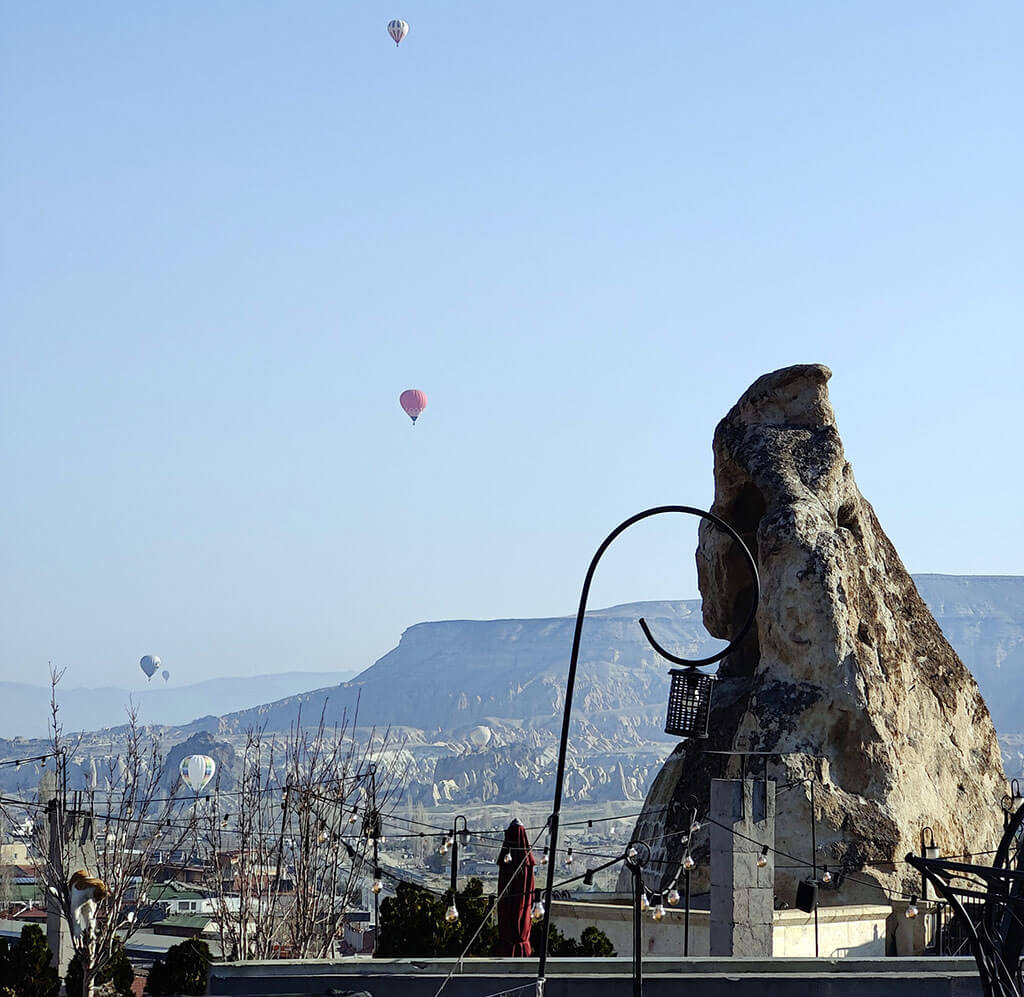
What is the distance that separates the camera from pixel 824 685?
47.2 m

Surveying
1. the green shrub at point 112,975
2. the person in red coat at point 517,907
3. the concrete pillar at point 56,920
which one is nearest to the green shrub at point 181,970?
the green shrub at point 112,975

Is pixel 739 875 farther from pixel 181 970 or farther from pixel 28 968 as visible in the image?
pixel 28 968

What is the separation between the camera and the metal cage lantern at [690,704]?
18.1 m

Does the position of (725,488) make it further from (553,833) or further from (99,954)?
(553,833)

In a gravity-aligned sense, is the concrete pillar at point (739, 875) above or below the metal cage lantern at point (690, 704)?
below

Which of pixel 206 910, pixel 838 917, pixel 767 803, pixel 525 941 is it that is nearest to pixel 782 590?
pixel 838 917

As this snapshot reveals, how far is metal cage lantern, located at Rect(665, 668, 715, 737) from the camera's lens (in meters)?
18.1

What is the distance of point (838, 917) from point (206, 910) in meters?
67.7

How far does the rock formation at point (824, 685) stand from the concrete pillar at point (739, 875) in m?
13.2

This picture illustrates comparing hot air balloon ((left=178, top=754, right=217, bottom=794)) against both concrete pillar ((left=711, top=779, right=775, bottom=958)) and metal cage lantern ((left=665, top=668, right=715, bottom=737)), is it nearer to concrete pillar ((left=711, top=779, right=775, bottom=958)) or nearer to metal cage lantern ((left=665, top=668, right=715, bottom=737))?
concrete pillar ((left=711, top=779, right=775, bottom=958))

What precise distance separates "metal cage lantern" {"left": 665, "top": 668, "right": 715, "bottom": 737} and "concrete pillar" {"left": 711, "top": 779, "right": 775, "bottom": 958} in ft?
37.7

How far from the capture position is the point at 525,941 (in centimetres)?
2483

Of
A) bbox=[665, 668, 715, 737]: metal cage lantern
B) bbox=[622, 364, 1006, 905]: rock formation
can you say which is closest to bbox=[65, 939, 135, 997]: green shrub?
bbox=[665, 668, 715, 737]: metal cage lantern

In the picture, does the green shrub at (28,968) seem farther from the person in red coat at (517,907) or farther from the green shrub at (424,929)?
the person in red coat at (517,907)
